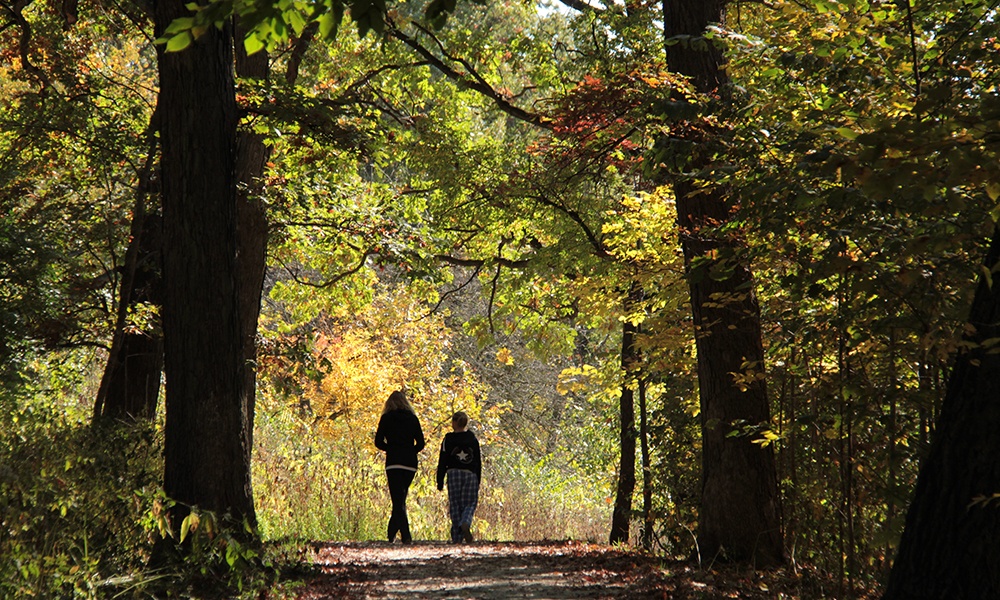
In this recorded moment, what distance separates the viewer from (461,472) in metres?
11.8

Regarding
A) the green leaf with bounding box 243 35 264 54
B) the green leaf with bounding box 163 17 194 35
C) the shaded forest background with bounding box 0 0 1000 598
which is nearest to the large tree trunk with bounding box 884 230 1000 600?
the shaded forest background with bounding box 0 0 1000 598

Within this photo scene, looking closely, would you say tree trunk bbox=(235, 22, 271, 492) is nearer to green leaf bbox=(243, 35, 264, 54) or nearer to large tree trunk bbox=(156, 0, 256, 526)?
large tree trunk bbox=(156, 0, 256, 526)

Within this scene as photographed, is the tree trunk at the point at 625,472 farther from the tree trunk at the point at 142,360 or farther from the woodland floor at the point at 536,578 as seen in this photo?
the tree trunk at the point at 142,360

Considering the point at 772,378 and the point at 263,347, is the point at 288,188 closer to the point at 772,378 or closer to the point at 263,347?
the point at 263,347

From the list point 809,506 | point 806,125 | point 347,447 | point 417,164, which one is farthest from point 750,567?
point 347,447

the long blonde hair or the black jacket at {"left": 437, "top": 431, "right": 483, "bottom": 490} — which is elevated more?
the long blonde hair

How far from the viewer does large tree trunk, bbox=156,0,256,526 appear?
6.03 meters

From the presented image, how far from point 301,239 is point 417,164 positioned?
213cm

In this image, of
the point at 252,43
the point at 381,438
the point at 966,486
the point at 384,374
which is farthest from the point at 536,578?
the point at 384,374

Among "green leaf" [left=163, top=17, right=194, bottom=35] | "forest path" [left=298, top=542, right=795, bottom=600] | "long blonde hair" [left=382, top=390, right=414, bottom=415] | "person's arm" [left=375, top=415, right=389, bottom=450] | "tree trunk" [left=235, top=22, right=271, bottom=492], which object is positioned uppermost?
"tree trunk" [left=235, top=22, right=271, bottom=492]

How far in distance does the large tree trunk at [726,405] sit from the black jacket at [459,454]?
15.4 ft

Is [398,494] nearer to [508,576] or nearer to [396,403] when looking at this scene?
[396,403]

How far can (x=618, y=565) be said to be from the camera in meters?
7.88

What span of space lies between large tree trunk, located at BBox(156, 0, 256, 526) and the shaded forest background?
0.04m
